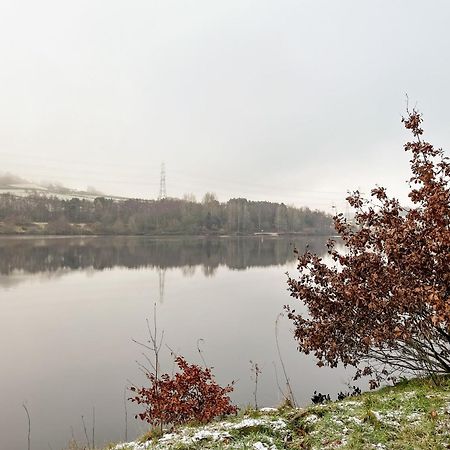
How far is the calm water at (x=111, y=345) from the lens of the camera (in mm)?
9836

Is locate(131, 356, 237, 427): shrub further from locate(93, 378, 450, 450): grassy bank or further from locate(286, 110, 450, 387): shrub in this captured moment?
locate(286, 110, 450, 387): shrub

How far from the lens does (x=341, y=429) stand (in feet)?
15.1

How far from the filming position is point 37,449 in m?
8.28

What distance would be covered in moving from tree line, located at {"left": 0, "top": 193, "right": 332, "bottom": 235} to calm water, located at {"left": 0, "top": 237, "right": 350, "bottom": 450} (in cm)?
10073

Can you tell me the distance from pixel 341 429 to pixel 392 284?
10.3ft

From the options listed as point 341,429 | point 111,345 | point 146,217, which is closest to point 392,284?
point 341,429

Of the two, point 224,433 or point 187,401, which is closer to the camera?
point 224,433

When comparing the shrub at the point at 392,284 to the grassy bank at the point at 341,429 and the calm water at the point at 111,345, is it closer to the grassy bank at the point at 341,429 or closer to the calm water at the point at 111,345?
the grassy bank at the point at 341,429

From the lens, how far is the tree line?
13288 centimetres

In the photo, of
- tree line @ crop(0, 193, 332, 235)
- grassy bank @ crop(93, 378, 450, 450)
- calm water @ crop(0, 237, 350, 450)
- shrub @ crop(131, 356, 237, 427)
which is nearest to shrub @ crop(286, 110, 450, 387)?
grassy bank @ crop(93, 378, 450, 450)

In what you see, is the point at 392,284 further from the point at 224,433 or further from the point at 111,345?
the point at 111,345

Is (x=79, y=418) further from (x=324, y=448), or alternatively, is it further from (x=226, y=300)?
(x=226, y=300)

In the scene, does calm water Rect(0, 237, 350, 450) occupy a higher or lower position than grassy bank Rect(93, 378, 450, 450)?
lower

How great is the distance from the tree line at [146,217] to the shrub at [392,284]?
128 metres
